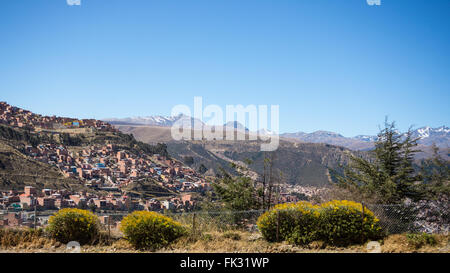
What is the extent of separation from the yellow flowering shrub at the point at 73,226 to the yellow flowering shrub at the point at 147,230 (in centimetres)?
95

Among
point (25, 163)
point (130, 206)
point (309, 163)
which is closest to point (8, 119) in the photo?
point (25, 163)

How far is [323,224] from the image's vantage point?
8109mm

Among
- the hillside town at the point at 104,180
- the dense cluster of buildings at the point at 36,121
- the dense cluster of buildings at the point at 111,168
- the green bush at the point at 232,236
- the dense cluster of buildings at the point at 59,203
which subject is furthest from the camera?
the dense cluster of buildings at the point at 36,121

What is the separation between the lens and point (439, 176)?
13648mm

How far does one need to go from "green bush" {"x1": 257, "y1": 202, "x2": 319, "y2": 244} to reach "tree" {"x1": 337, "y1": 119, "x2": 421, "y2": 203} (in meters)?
4.14

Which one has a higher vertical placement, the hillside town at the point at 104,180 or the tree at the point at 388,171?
the tree at the point at 388,171

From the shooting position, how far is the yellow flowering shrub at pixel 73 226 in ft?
26.6

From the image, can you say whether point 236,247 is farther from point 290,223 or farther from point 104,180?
point 104,180

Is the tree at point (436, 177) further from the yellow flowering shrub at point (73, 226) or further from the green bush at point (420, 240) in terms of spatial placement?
the yellow flowering shrub at point (73, 226)

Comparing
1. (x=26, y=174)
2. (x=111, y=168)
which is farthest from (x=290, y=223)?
(x=111, y=168)

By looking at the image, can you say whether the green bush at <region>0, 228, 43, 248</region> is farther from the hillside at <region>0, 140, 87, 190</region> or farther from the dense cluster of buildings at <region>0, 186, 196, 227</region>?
the hillside at <region>0, 140, 87, 190</region>

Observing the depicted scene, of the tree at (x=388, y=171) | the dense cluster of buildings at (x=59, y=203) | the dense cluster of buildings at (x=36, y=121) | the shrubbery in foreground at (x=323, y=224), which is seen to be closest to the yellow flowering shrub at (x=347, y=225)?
the shrubbery in foreground at (x=323, y=224)

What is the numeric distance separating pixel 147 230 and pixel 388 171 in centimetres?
947
